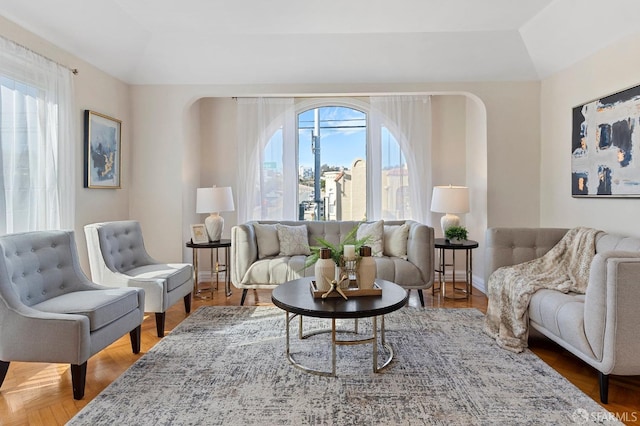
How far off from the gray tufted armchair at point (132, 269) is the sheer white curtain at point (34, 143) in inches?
14.5

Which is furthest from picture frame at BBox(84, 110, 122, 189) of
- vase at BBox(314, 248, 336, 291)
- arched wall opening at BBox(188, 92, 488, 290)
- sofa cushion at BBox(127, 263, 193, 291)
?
vase at BBox(314, 248, 336, 291)

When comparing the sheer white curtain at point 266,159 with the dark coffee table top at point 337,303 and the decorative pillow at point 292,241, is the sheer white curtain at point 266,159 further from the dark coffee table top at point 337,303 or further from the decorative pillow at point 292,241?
the dark coffee table top at point 337,303

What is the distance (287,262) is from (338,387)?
189cm

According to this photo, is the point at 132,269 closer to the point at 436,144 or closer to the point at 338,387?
the point at 338,387

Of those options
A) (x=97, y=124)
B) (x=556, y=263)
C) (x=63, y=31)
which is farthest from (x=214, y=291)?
(x=556, y=263)

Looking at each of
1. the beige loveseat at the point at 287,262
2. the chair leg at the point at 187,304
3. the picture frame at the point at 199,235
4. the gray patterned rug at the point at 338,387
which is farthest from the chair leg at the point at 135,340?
the picture frame at the point at 199,235

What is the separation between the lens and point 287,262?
4.04 m

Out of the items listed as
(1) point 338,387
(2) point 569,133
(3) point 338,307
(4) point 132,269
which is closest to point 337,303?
(3) point 338,307

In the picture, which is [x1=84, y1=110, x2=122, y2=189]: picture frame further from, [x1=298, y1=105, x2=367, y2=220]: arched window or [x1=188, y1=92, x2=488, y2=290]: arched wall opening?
[x1=298, y1=105, x2=367, y2=220]: arched window

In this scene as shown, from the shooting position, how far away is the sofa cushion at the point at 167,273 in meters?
3.30

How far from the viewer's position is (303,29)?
3969 mm

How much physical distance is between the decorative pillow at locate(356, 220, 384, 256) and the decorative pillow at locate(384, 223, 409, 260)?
0.28 ft

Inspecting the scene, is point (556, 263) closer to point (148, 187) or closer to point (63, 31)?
point (148, 187)

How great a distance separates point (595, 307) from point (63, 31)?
4.43 meters
